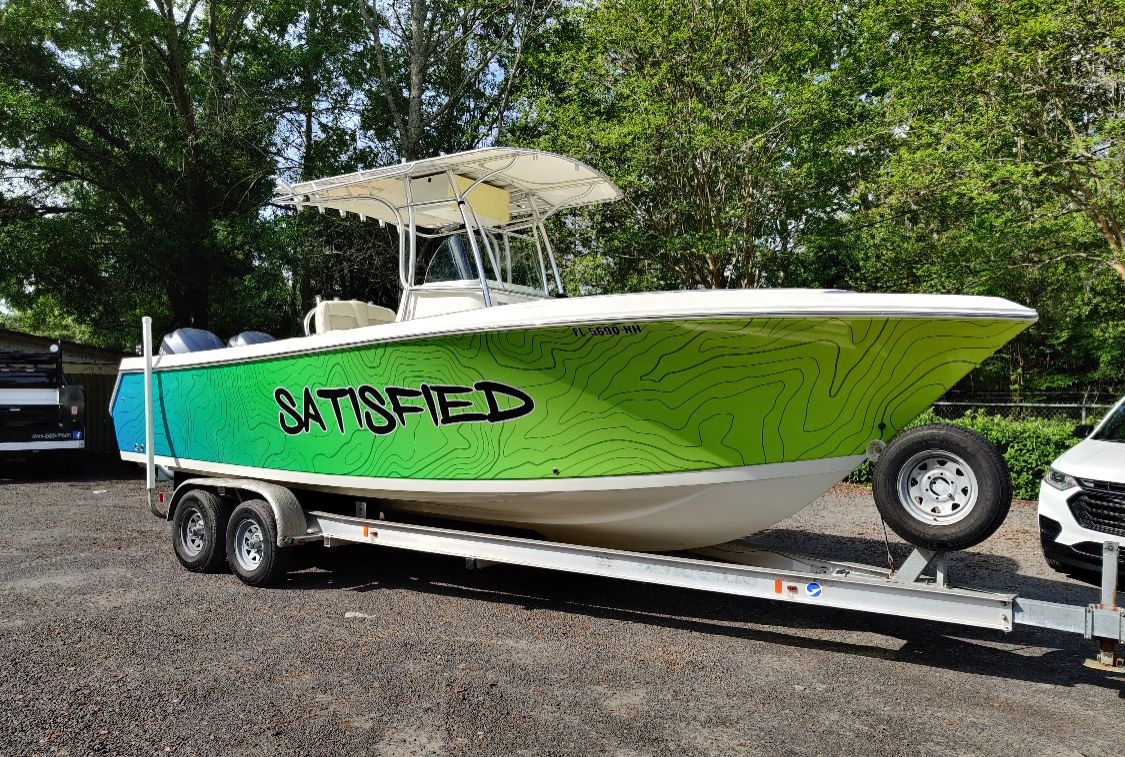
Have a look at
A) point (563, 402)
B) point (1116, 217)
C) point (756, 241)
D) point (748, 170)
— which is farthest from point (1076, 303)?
point (563, 402)

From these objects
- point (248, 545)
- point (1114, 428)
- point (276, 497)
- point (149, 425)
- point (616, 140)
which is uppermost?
point (616, 140)

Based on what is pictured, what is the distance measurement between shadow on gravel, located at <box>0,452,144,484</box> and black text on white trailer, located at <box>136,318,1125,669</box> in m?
6.98

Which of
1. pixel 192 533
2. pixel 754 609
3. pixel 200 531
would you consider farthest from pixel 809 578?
pixel 192 533

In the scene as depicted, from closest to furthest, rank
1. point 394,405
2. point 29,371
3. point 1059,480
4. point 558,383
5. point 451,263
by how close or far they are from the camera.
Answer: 1. point 558,383
2. point 394,405
3. point 1059,480
4. point 451,263
5. point 29,371

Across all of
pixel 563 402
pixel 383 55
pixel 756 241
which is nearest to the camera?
pixel 563 402

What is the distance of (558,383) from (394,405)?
127 cm

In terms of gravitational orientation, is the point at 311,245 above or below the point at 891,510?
above

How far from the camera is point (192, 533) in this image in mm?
6352

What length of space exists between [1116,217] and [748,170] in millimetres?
5671

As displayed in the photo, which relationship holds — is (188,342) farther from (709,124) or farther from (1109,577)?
(709,124)

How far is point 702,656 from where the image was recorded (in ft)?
14.1

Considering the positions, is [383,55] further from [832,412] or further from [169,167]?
[832,412]

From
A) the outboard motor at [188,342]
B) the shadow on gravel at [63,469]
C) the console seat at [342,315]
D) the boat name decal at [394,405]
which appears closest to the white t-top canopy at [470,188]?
the console seat at [342,315]

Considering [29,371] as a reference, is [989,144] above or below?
above
